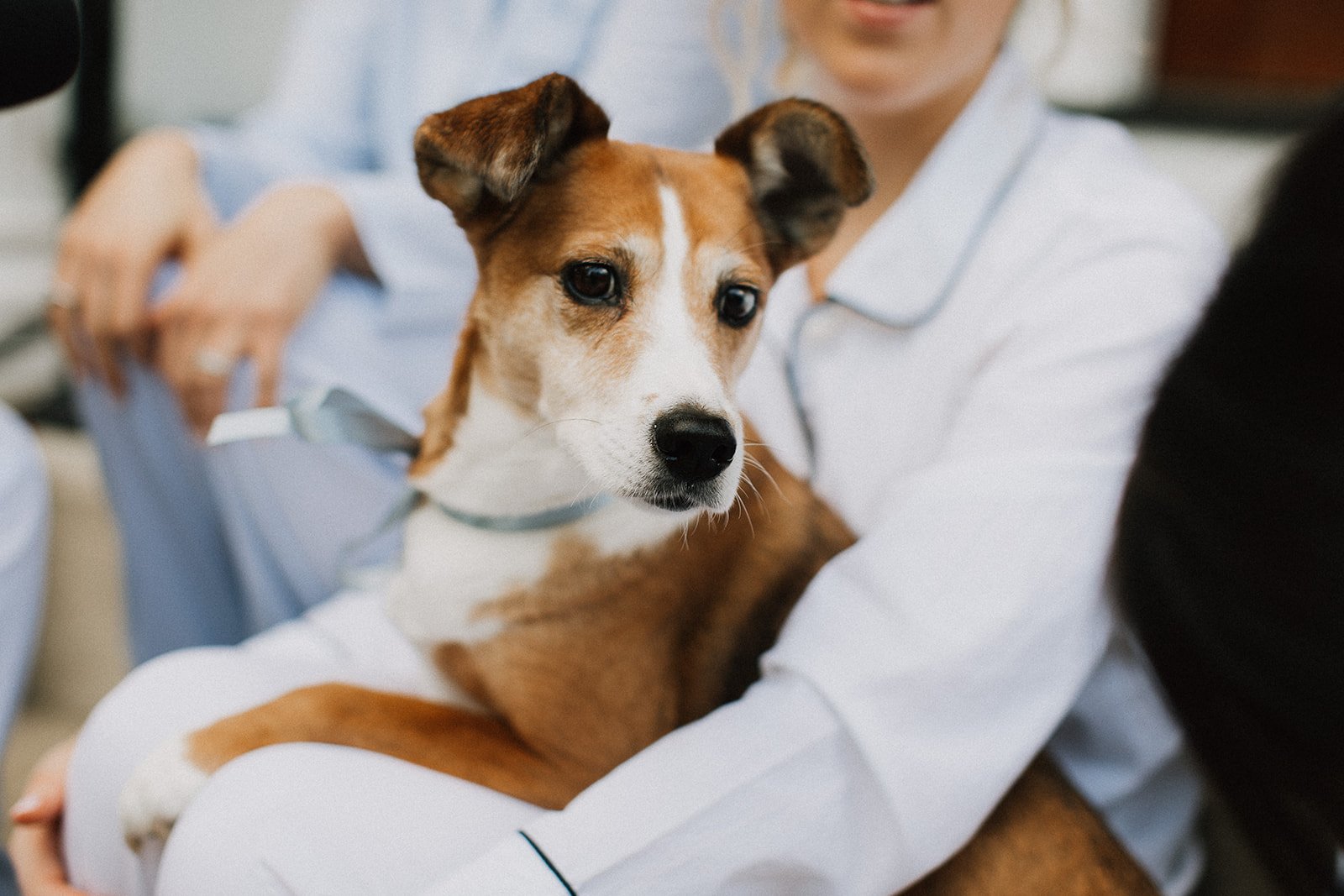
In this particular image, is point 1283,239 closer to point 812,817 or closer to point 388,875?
point 812,817

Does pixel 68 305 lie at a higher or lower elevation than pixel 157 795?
higher

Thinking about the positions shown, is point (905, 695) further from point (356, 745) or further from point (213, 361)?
point (213, 361)

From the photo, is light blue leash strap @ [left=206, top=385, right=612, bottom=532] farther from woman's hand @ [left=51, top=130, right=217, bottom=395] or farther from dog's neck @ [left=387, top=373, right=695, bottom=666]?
woman's hand @ [left=51, top=130, right=217, bottom=395]

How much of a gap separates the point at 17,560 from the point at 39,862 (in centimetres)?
26

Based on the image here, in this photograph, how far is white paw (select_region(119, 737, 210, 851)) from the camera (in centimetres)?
78

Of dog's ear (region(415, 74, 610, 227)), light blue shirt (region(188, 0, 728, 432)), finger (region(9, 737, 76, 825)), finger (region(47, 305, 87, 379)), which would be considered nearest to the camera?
dog's ear (region(415, 74, 610, 227))

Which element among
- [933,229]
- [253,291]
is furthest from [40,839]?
[933,229]

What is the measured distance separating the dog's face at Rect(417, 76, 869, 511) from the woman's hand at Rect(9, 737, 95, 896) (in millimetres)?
510

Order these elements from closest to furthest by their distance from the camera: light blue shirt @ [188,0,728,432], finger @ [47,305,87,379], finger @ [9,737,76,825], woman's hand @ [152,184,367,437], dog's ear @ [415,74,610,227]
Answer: dog's ear @ [415,74,610,227] < light blue shirt @ [188,0,728,432] < finger @ [9,737,76,825] < woman's hand @ [152,184,367,437] < finger @ [47,305,87,379]

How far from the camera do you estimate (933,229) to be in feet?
3.10

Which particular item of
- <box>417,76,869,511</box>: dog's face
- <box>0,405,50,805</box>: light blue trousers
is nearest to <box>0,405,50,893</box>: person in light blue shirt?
<box>0,405,50,805</box>: light blue trousers

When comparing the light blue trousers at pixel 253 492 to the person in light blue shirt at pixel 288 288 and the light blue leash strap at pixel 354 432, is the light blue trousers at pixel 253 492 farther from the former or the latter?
the light blue leash strap at pixel 354 432

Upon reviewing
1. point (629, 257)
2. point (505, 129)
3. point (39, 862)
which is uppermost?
point (505, 129)

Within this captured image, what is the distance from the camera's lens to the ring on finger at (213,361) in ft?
3.59
